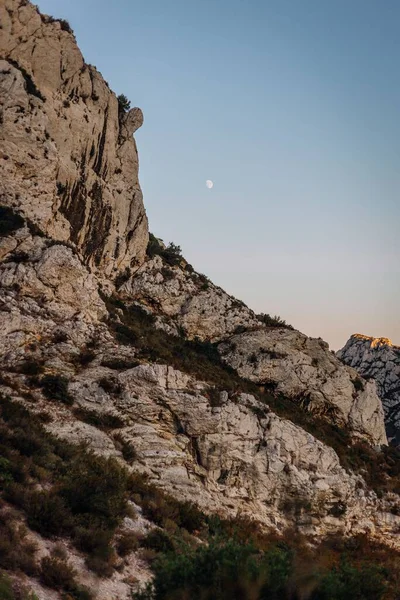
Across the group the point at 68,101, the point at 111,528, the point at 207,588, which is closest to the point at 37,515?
the point at 111,528

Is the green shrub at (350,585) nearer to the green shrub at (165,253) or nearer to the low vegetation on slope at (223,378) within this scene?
the low vegetation on slope at (223,378)

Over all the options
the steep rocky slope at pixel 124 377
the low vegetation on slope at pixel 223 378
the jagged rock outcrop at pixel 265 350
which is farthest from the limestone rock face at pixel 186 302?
the low vegetation on slope at pixel 223 378

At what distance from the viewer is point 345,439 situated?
32.0 meters

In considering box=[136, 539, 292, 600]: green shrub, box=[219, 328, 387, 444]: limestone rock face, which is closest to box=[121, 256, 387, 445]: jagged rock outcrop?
box=[219, 328, 387, 444]: limestone rock face

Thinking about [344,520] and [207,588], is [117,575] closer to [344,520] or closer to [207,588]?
[207,588]

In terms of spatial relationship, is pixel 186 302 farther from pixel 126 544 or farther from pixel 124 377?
pixel 126 544

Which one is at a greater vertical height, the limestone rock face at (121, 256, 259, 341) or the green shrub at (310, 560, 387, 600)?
the limestone rock face at (121, 256, 259, 341)

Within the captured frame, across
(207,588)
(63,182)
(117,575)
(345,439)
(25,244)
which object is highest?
(63,182)

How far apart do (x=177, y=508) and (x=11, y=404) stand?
7.27m

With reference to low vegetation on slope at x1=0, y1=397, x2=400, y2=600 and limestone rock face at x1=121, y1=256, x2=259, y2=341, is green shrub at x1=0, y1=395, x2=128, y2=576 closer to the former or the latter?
low vegetation on slope at x1=0, y1=397, x2=400, y2=600

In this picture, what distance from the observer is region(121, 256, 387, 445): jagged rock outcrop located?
3375cm

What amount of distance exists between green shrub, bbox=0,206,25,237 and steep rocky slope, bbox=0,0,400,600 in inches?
3.8

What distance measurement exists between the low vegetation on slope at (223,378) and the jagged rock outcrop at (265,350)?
0.98 meters

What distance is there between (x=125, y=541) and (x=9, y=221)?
21592 millimetres
